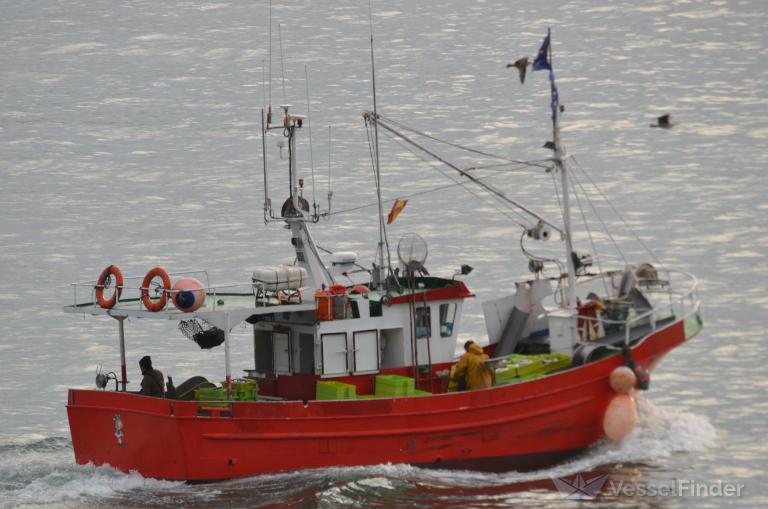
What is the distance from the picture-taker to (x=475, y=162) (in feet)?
207

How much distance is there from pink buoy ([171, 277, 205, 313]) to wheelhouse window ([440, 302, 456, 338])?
485cm

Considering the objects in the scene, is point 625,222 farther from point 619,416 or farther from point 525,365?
point 525,365

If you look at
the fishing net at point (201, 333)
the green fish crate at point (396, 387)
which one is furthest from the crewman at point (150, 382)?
the green fish crate at point (396, 387)

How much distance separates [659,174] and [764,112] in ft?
31.5

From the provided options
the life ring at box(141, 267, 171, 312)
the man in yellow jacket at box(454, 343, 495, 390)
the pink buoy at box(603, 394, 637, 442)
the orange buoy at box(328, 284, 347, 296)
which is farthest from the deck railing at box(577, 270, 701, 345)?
the life ring at box(141, 267, 171, 312)

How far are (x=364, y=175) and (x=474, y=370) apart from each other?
95.9 ft

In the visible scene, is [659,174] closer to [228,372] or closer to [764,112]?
[764,112]

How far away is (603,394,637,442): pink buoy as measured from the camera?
32.8m

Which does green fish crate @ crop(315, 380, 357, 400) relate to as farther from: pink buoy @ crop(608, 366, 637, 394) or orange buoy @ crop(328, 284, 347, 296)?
pink buoy @ crop(608, 366, 637, 394)

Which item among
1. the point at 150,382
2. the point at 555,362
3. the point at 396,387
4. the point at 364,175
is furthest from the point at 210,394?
the point at 364,175

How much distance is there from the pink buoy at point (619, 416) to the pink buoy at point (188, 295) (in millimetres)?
7911

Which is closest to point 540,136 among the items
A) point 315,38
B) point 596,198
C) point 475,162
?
point 475,162

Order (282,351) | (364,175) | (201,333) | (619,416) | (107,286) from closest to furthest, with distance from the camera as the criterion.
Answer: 1. (107,286)
2. (619,416)
3. (282,351)
4. (201,333)
5. (364,175)

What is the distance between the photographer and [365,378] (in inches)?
1294
